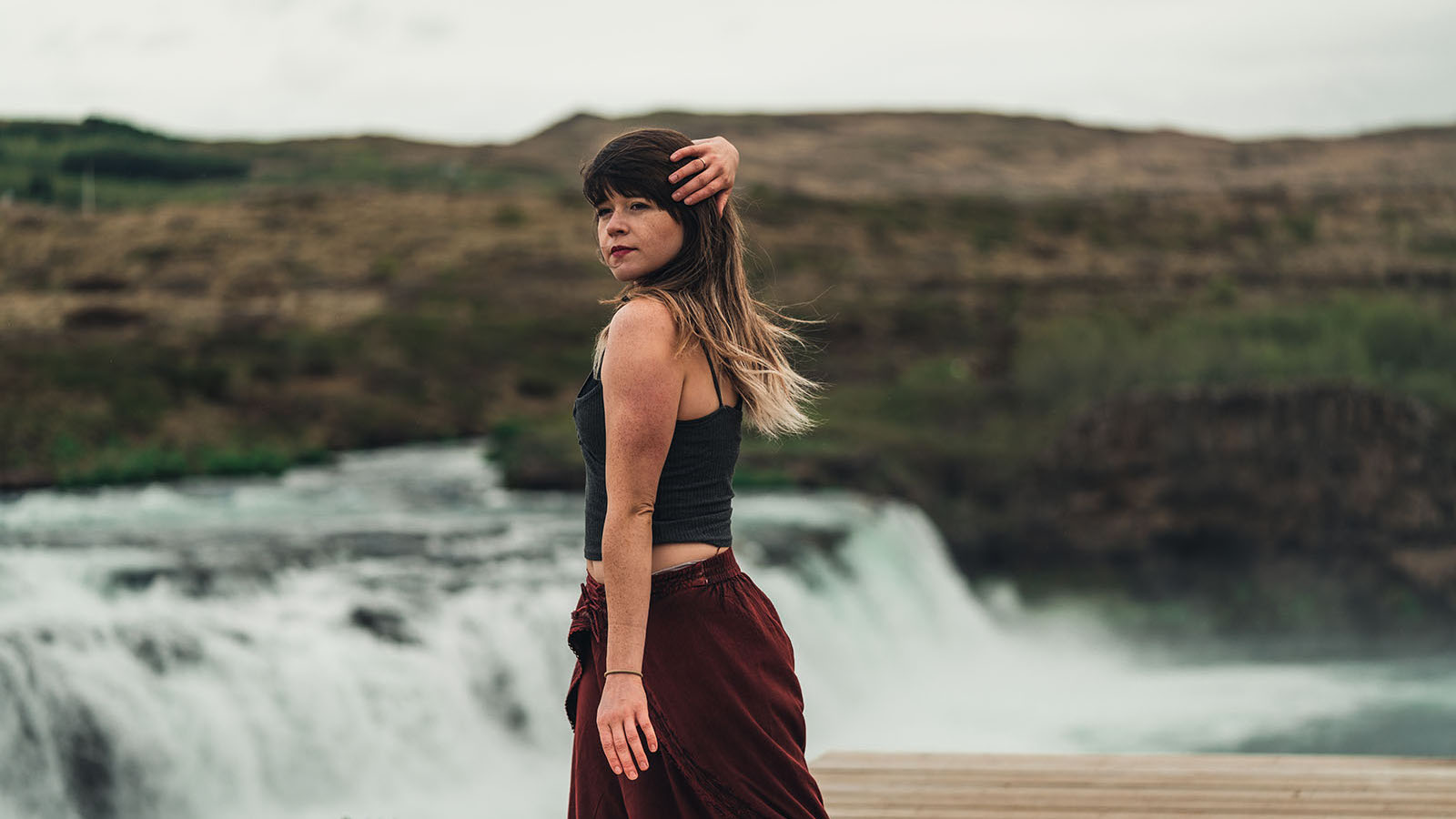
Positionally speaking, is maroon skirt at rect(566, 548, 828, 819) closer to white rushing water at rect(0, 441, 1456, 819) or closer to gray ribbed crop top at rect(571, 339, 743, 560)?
gray ribbed crop top at rect(571, 339, 743, 560)

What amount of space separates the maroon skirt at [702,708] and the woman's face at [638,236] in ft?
1.36

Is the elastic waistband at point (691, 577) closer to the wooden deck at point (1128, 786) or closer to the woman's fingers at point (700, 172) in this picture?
the woman's fingers at point (700, 172)

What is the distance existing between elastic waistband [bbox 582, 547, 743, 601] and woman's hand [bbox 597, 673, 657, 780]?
0.42 ft

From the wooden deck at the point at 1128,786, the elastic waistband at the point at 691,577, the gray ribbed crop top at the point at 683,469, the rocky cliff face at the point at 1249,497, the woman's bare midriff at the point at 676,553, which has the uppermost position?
the gray ribbed crop top at the point at 683,469

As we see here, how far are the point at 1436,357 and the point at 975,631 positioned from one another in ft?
27.3

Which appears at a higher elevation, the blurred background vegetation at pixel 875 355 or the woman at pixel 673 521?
the woman at pixel 673 521

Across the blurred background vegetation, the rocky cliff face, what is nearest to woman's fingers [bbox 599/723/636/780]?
the blurred background vegetation

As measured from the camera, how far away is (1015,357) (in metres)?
19.0

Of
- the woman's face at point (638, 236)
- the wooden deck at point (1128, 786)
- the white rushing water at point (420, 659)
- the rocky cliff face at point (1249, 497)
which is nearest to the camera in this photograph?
the woman's face at point (638, 236)

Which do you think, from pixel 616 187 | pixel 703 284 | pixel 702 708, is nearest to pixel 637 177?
pixel 616 187

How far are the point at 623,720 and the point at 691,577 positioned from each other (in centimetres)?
21

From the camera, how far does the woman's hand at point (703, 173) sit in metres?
2.10

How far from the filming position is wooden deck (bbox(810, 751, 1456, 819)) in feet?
12.3

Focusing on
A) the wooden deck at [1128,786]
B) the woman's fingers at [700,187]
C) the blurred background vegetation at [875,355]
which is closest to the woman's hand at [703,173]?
the woman's fingers at [700,187]
